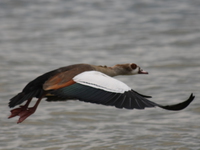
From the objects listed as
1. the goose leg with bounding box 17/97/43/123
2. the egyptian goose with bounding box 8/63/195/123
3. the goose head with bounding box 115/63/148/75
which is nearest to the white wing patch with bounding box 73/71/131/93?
the egyptian goose with bounding box 8/63/195/123

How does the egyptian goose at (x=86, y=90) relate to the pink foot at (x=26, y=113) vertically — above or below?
above

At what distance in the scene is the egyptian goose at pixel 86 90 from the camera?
6.80 meters

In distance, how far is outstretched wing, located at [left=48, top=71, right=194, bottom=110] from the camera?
267 inches

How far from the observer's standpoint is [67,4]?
18406mm

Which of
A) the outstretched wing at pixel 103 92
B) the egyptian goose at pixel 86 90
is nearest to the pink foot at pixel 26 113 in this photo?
the egyptian goose at pixel 86 90

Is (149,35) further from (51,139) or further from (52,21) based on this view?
(51,139)

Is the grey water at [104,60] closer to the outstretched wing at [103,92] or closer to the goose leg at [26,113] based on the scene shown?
the goose leg at [26,113]

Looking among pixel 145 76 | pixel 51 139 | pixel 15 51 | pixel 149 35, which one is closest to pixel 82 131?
pixel 51 139

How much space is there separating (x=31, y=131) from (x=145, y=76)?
3668 mm

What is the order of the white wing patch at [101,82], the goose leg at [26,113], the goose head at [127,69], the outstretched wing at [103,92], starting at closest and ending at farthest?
the outstretched wing at [103,92], the white wing patch at [101,82], the goose leg at [26,113], the goose head at [127,69]

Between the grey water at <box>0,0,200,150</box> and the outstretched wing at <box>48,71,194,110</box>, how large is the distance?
4.95ft

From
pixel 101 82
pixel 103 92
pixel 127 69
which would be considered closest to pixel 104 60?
pixel 127 69

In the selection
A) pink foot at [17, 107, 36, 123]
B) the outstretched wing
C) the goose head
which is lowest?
pink foot at [17, 107, 36, 123]

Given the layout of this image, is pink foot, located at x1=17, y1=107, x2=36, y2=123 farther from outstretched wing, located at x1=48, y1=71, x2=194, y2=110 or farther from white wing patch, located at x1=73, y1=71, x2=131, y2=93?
white wing patch, located at x1=73, y1=71, x2=131, y2=93
